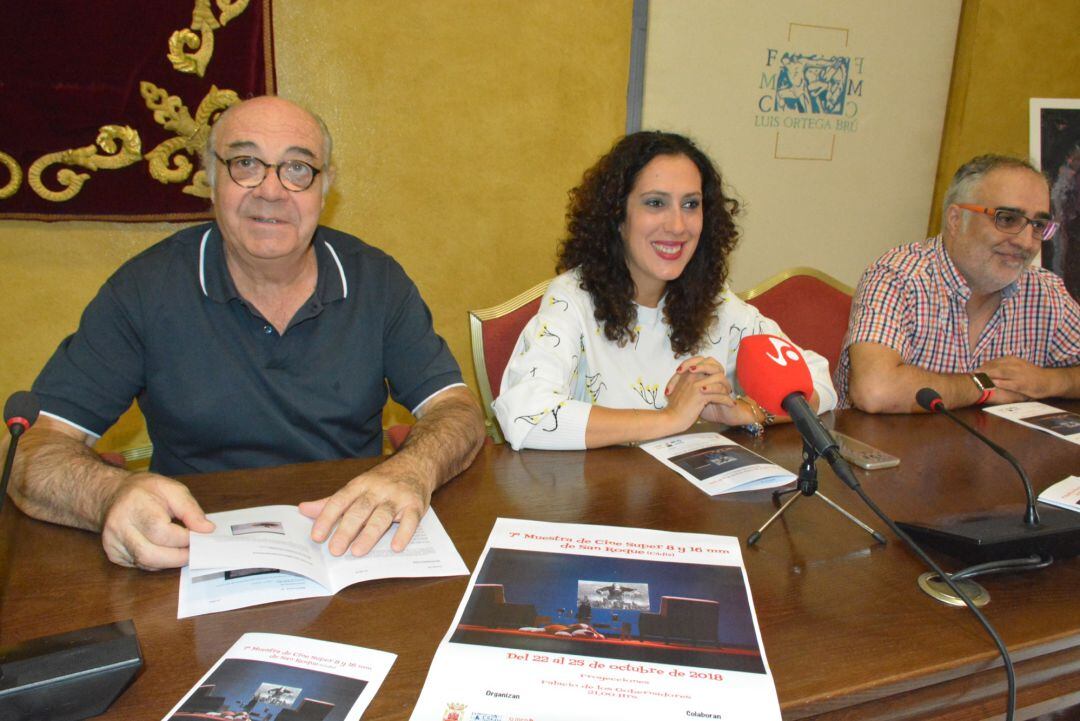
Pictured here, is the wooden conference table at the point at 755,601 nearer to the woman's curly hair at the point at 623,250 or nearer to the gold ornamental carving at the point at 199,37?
the woman's curly hair at the point at 623,250

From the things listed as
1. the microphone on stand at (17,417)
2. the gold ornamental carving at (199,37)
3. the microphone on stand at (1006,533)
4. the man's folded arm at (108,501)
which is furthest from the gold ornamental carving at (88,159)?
the microphone on stand at (1006,533)

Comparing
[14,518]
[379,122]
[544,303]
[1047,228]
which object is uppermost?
[379,122]

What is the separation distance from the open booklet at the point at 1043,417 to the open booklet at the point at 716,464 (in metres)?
0.84

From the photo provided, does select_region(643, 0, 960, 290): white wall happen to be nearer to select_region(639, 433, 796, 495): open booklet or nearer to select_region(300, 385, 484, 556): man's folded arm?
select_region(639, 433, 796, 495): open booklet

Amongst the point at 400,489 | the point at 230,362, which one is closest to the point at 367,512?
the point at 400,489

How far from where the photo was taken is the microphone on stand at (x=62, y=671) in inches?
29.4

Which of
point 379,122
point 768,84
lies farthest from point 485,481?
point 768,84

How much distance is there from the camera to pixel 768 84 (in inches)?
130

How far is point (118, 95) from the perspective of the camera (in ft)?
7.68

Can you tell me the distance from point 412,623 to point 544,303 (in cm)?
118

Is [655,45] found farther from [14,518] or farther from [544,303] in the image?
[14,518]

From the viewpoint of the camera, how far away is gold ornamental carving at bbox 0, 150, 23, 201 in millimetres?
2254

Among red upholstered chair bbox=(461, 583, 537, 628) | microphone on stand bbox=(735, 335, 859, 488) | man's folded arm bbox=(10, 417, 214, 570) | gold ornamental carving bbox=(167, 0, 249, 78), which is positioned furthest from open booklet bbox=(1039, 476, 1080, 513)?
gold ornamental carving bbox=(167, 0, 249, 78)

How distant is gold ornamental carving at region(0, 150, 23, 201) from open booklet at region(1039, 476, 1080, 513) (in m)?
2.86
